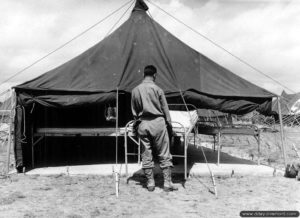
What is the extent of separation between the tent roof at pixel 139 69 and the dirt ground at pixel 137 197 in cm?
202

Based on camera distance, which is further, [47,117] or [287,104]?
[47,117]

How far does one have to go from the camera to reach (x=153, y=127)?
6148 mm

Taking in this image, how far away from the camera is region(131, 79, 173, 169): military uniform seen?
20.2 feet

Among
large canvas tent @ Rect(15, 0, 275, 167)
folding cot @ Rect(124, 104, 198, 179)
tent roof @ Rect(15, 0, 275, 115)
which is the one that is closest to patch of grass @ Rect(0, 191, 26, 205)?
large canvas tent @ Rect(15, 0, 275, 167)

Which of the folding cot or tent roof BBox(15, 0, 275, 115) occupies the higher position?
tent roof BBox(15, 0, 275, 115)

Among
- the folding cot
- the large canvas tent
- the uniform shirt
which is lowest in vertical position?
the folding cot

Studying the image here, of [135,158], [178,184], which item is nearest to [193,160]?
[135,158]

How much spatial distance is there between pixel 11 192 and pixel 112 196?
171 centimetres

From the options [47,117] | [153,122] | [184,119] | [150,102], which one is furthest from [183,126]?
[47,117]

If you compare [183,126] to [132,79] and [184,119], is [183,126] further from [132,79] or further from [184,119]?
[132,79]

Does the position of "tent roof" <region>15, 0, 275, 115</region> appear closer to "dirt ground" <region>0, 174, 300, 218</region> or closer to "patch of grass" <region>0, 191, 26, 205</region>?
"dirt ground" <region>0, 174, 300, 218</region>

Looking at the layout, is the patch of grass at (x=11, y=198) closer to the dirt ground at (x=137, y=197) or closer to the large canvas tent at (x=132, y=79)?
the dirt ground at (x=137, y=197)

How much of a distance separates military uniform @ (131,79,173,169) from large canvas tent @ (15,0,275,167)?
209cm

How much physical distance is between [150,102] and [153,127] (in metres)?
0.41
